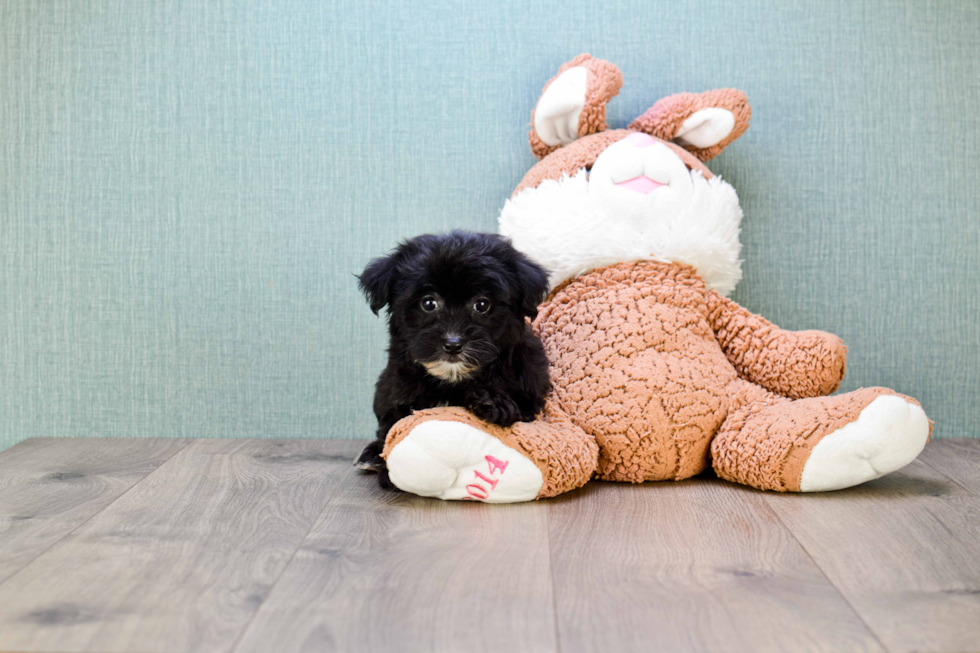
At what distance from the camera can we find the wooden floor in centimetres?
89

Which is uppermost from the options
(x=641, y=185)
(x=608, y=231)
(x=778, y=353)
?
(x=641, y=185)

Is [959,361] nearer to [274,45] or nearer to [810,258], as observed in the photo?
[810,258]

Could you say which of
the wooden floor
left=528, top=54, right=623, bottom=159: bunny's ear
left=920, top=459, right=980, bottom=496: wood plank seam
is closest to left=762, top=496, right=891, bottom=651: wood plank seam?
the wooden floor

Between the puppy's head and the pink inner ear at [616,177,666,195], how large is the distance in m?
A: 0.38

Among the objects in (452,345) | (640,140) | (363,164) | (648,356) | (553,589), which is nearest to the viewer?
(553,589)

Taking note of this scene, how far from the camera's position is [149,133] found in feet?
6.38

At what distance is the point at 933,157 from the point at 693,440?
1.12 meters

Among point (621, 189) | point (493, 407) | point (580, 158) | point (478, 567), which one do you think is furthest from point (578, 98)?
point (478, 567)

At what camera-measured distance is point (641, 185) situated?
164cm

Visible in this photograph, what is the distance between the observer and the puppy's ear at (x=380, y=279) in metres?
1.38

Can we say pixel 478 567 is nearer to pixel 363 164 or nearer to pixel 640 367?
pixel 640 367

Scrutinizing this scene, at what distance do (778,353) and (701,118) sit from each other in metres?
0.59

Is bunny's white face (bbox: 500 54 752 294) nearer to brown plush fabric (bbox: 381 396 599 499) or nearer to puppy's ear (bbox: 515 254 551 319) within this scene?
puppy's ear (bbox: 515 254 551 319)

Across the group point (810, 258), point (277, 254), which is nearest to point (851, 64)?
point (810, 258)
